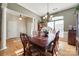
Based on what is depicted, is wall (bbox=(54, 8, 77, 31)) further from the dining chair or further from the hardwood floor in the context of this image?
the dining chair

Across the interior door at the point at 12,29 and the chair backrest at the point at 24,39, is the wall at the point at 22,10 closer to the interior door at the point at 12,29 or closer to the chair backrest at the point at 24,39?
the interior door at the point at 12,29

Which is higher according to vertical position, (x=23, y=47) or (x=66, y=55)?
(x=23, y=47)

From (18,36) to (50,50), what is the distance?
2.37 feet

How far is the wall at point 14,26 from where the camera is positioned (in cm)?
190

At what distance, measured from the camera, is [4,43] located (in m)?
1.89

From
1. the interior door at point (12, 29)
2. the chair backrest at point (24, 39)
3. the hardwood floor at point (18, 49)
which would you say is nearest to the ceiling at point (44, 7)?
the interior door at point (12, 29)

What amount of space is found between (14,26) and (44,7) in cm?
74

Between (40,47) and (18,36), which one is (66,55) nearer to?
(40,47)

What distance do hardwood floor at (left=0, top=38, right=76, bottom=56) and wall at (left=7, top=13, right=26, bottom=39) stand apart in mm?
123

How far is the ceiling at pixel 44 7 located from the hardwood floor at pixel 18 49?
68cm

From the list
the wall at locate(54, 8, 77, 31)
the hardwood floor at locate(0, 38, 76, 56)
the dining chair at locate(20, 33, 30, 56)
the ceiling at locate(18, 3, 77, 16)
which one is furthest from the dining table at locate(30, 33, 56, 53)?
the ceiling at locate(18, 3, 77, 16)

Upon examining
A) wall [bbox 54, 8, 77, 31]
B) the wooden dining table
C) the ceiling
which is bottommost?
the wooden dining table

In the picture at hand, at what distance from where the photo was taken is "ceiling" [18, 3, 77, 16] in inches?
76.1

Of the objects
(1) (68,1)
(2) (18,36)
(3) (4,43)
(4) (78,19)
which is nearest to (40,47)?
(2) (18,36)
